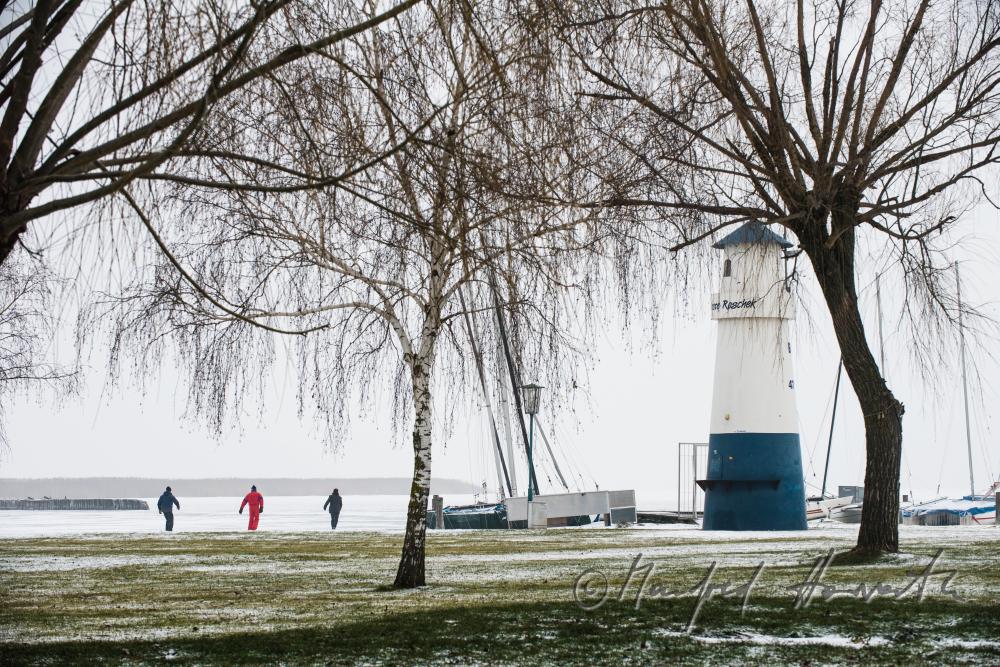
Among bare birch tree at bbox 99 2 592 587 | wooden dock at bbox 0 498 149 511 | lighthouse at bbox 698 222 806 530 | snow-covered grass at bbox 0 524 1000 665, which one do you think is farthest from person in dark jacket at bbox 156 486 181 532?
wooden dock at bbox 0 498 149 511

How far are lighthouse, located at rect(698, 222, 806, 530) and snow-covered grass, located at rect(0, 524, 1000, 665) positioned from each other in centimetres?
855

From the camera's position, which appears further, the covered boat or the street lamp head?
the covered boat

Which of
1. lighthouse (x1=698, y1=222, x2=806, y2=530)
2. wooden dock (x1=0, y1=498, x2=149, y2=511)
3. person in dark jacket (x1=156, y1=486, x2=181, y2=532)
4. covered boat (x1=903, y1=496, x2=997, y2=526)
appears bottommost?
wooden dock (x1=0, y1=498, x2=149, y2=511)

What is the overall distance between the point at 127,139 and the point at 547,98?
290 centimetres

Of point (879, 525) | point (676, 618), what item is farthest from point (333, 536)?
point (676, 618)

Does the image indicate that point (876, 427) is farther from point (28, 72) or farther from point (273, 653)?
point (28, 72)

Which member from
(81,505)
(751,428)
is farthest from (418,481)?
(81,505)

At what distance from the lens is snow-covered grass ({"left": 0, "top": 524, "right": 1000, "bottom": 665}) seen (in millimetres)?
8898

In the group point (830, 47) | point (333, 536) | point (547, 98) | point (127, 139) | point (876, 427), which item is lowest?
point (333, 536)

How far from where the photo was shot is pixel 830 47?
16.4 meters

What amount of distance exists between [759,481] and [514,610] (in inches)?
799

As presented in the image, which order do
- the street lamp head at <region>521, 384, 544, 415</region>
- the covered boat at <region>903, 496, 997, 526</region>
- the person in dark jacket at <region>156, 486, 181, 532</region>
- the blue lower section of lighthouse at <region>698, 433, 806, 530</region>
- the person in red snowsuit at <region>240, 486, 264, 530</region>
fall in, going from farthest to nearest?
1. the covered boat at <region>903, 496, 997, 526</region>
2. the person in red snowsuit at <region>240, 486, 264, 530</region>
3. the person in dark jacket at <region>156, 486, 181, 532</region>
4. the blue lower section of lighthouse at <region>698, 433, 806, 530</region>
5. the street lamp head at <region>521, 384, 544, 415</region>

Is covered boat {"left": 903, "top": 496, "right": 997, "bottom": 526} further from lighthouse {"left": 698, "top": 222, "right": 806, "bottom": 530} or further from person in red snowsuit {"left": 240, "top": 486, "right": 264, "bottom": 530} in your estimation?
person in red snowsuit {"left": 240, "top": 486, "right": 264, "bottom": 530}

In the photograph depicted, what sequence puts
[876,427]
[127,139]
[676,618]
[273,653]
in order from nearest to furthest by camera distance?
[127,139] < [273,653] < [676,618] < [876,427]
